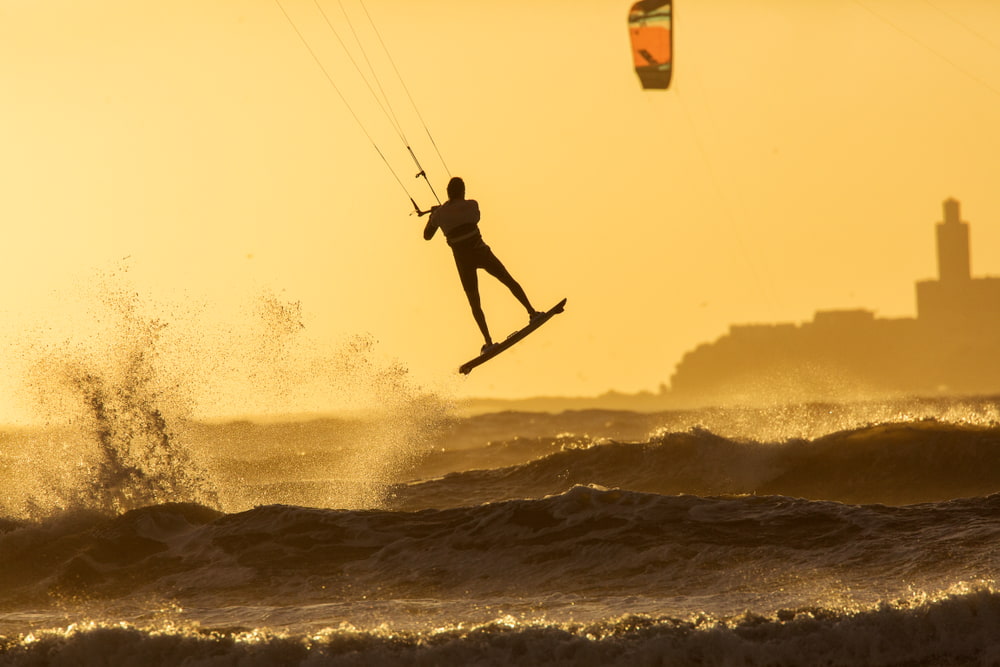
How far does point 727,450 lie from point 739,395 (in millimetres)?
17663

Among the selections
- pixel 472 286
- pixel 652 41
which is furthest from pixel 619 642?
pixel 652 41

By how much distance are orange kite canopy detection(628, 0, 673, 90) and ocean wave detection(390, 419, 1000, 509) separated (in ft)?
25.3

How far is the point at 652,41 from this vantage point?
30297 mm

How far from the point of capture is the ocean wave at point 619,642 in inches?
513

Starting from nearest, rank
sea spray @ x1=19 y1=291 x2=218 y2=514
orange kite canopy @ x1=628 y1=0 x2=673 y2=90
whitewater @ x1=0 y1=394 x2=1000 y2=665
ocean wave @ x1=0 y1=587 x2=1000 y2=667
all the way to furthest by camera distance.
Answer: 1. ocean wave @ x1=0 y1=587 x2=1000 y2=667
2. whitewater @ x1=0 y1=394 x2=1000 y2=665
3. sea spray @ x1=19 y1=291 x2=218 y2=514
4. orange kite canopy @ x1=628 y1=0 x2=673 y2=90

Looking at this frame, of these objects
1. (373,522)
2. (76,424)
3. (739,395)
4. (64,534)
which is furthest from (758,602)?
(739,395)

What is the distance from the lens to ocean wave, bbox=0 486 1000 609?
15.8m

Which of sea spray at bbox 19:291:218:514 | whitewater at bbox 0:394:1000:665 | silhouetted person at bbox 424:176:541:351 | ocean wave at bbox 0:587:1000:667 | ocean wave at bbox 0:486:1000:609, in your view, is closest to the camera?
ocean wave at bbox 0:587:1000:667

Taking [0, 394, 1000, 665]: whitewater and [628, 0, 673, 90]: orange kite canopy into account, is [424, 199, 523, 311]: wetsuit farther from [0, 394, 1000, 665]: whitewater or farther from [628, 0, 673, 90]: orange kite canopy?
[628, 0, 673, 90]: orange kite canopy

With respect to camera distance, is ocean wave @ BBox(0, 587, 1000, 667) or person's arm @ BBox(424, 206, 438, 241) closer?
ocean wave @ BBox(0, 587, 1000, 667)

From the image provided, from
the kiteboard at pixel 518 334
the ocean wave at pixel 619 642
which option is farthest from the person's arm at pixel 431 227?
the ocean wave at pixel 619 642

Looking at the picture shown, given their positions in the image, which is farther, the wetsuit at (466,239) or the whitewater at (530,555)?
the wetsuit at (466,239)

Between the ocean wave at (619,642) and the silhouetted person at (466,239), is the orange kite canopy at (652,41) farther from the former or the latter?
the ocean wave at (619,642)

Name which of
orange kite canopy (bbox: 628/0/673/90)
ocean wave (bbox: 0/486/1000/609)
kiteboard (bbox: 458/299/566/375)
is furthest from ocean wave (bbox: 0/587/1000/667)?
orange kite canopy (bbox: 628/0/673/90)
